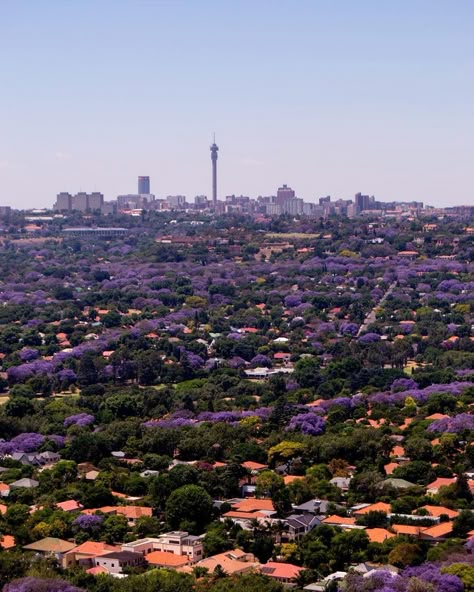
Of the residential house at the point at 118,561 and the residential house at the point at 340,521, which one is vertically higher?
the residential house at the point at 340,521

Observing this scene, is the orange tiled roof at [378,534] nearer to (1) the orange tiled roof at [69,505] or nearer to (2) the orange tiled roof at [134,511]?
(2) the orange tiled roof at [134,511]

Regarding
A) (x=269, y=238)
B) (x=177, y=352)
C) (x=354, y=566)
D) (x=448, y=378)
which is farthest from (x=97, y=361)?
(x=269, y=238)

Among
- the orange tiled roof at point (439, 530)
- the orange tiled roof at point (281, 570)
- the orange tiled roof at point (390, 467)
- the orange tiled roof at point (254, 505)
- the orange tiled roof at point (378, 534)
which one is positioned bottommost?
the orange tiled roof at point (281, 570)

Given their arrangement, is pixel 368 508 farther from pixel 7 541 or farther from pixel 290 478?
pixel 7 541

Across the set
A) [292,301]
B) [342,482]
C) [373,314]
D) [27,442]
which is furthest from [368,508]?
[292,301]

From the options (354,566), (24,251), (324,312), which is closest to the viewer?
(354,566)

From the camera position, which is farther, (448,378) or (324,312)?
(324,312)

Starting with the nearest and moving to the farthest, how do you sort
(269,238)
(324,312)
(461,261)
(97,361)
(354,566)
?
(354,566) < (97,361) < (324,312) < (461,261) < (269,238)

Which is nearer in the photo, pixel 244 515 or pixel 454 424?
pixel 244 515

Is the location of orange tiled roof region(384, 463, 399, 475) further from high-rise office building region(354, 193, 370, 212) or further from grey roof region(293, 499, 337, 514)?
high-rise office building region(354, 193, 370, 212)

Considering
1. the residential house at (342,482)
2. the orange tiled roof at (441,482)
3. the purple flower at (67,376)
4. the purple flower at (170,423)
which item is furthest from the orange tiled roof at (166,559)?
the purple flower at (67,376)

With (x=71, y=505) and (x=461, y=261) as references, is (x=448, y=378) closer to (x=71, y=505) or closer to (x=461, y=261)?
(x=71, y=505)
